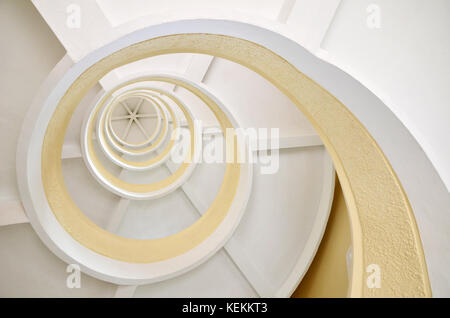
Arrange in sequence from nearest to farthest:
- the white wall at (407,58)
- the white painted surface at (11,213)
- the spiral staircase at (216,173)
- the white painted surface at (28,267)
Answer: the white wall at (407,58)
the spiral staircase at (216,173)
the white painted surface at (11,213)
the white painted surface at (28,267)

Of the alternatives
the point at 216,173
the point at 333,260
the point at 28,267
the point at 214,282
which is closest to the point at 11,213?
the point at 28,267

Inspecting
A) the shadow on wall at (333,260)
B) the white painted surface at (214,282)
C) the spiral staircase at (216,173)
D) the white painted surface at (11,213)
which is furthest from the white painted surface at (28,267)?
the shadow on wall at (333,260)

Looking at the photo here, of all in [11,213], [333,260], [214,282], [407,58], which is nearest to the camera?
[407,58]

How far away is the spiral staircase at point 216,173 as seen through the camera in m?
1.94

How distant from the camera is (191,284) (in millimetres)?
4289

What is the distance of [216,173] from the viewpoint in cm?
561

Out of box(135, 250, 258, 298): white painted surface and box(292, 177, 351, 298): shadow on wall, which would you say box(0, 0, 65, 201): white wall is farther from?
box(292, 177, 351, 298): shadow on wall

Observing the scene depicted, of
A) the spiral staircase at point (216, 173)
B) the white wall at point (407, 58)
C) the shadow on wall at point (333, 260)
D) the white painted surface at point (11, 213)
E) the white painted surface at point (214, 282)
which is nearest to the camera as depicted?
the white wall at point (407, 58)

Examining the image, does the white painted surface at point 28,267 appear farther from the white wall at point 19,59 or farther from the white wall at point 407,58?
the white wall at point 407,58

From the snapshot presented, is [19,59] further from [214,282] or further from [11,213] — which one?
[214,282]

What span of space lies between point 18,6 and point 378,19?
7.66ft
